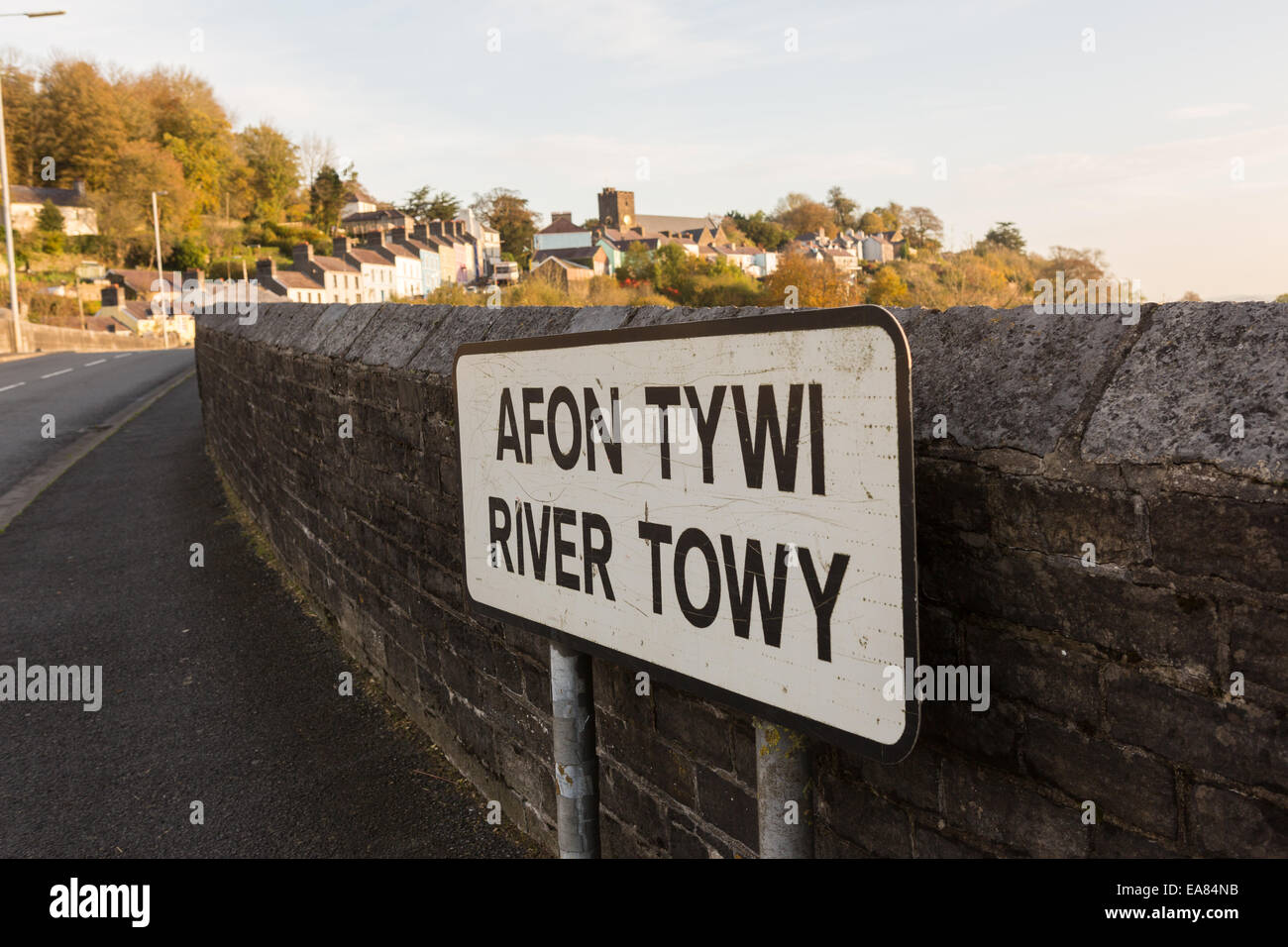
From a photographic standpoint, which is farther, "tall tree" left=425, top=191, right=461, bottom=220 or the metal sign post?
"tall tree" left=425, top=191, right=461, bottom=220

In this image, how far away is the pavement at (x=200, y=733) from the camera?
3.42 m

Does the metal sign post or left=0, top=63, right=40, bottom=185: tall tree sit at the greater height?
left=0, top=63, right=40, bottom=185: tall tree

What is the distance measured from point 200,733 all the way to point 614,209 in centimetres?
13508

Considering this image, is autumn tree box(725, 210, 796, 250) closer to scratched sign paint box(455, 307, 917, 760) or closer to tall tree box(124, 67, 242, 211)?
tall tree box(124, 67, 242, 211)

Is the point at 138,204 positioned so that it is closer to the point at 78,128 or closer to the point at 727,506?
the point at 78,128

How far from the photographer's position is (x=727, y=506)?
177 centimetres

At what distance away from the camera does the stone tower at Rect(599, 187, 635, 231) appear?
13325 centimetres

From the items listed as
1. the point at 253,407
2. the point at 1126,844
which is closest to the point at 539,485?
the point at 1126,844

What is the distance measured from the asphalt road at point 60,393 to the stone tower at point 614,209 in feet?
356

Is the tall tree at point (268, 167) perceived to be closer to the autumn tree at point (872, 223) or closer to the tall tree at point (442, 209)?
the tall tree at point (442, 209)

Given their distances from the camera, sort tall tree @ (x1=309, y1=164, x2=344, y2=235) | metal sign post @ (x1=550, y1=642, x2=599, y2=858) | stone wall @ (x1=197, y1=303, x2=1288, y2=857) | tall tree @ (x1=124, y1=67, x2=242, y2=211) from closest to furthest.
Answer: stone wall @ (x1=197, y1=303, x2=1288, y2=857), metal sign post @ (x1=550, y1=642, x2=599, y2=858), tall tree @ (x1=124, y1=67, x2=242, y2=211), tall tree @ (x1=309, y1=164, x2=344, y2=235)

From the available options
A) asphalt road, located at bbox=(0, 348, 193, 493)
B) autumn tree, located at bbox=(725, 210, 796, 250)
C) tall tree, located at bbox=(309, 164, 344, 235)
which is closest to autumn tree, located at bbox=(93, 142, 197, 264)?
tall tree, located at bbox=(309, 164, 344, 235)

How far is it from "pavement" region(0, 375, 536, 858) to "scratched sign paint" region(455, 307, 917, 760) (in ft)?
5.22
